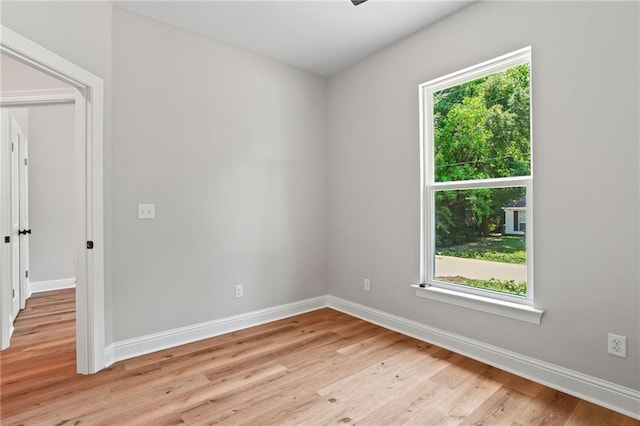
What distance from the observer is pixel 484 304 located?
2395mm

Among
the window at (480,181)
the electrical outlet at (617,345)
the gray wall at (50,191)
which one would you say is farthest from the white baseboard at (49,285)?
the electrical outlet at (617,345)

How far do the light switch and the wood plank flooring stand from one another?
111 centimetres

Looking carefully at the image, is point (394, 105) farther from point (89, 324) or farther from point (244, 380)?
point (89, 324)

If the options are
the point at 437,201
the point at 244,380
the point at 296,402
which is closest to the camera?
the point at 296,402

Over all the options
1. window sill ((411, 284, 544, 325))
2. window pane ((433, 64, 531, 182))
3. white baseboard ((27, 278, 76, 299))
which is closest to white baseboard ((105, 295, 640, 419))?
window sill ((411, 284, 544, 325))

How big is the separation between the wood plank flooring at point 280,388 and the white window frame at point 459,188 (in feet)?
1.48

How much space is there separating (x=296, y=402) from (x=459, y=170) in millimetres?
2149

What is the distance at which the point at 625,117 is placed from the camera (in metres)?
1.79

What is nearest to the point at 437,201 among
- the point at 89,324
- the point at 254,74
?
the point at 254,74

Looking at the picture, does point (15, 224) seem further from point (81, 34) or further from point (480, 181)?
point (480, 181)

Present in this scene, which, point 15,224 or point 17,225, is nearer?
point 15,224

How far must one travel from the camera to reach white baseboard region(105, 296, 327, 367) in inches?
97.1

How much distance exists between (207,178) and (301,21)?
1.58m

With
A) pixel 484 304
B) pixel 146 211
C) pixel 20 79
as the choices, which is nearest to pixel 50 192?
pixel 20 79
